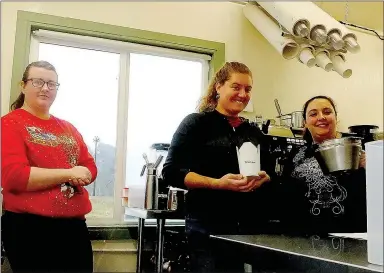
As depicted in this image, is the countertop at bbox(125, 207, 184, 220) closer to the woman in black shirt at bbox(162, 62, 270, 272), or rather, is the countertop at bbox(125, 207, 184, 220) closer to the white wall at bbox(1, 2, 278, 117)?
the woman in black shirt at bbox(162, 62, 270, 272)

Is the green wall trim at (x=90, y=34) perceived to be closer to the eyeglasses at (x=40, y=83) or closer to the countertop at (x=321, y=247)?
the eyeglasses at (x=40, y=83)

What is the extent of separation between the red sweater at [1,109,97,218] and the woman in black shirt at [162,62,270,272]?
0.26 m

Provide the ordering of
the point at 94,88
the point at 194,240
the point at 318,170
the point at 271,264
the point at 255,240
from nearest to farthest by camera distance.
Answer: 1. the point at 271,264
2. the point at 255,240
3. the point at 194,240
4. the point at 318,170
5. the point at 94,88

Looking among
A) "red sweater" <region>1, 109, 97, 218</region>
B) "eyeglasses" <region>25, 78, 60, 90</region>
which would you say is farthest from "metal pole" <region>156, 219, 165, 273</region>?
"eyeglasses" <region>25, 78, 60, 90</region>

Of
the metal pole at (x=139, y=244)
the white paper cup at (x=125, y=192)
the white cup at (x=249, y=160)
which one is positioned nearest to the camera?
the white cup at (x=249, y=160)

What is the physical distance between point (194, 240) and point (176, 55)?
3.47ft

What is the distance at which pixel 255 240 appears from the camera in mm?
660

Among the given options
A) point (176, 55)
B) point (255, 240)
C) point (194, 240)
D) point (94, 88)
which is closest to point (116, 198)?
point (94, 88)

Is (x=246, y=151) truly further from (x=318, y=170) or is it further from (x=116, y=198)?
(x=116, y=198)

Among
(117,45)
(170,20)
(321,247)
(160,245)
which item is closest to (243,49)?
(170,20)

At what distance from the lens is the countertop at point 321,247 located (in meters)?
0.49

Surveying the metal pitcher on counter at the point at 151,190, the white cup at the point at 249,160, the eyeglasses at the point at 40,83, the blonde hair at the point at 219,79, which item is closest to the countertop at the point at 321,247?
the white cup at the point at 249,160

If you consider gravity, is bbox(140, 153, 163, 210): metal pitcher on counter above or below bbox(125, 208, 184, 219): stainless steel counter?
above

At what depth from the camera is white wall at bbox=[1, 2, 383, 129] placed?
5.09 ft
